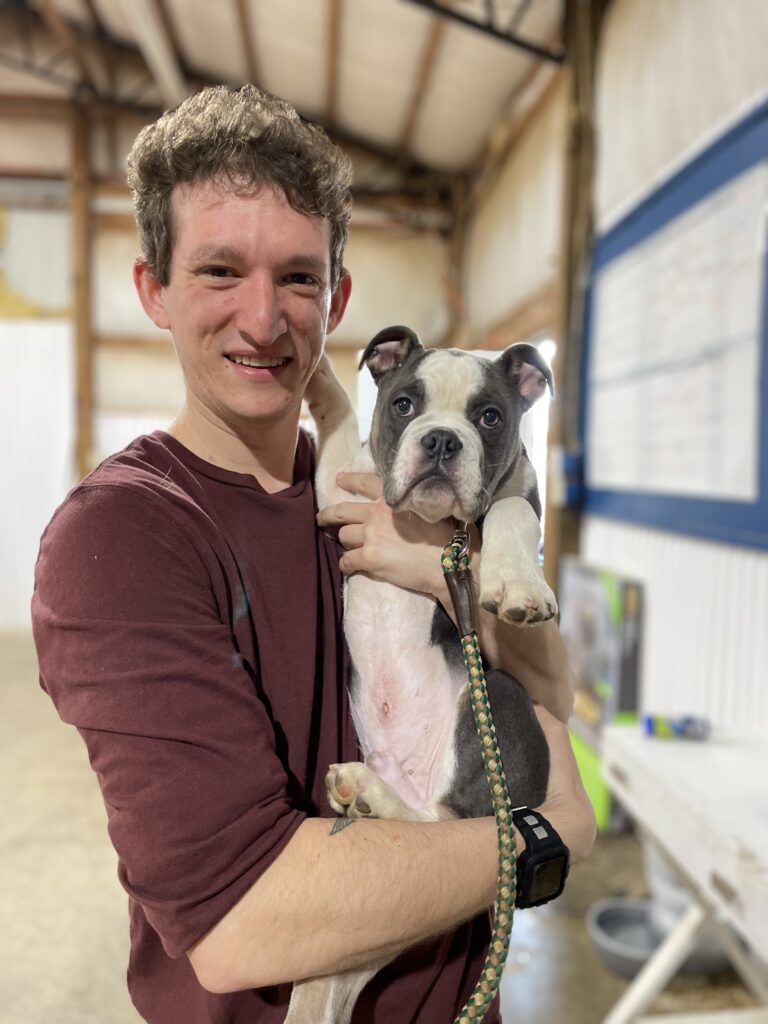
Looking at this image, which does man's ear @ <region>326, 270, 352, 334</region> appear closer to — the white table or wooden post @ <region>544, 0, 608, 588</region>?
the white table

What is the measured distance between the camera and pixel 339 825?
1051 mm

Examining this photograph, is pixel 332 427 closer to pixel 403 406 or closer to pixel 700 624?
pixel 403 406

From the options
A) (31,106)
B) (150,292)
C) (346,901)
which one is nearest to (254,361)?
(150,292)

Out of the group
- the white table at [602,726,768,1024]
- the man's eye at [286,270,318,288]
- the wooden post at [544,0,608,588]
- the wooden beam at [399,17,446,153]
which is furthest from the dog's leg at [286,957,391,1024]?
the wooden beam at [399,17,446,153]

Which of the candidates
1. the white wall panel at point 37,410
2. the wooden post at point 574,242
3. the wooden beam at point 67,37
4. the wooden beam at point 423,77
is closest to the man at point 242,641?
the wooden post at point 574,242

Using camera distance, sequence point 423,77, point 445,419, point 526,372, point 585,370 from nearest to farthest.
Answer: point 445,419 < point 526,372 < point 585,370 < point 423,77

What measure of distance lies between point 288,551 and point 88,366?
9.07 metres

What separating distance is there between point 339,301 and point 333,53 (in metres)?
6.80

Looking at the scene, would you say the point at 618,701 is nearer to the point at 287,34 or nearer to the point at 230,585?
the point at 230,585

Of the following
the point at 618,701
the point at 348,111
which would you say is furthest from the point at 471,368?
the point at 348,111

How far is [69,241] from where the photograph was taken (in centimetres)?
969

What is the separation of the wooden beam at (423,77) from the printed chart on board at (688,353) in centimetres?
260

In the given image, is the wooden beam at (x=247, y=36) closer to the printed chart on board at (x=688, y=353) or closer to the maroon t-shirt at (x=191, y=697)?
the printed chart on board at (x=688, y=353)

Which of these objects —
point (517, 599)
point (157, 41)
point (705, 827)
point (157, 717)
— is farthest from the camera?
point (157, 41)
